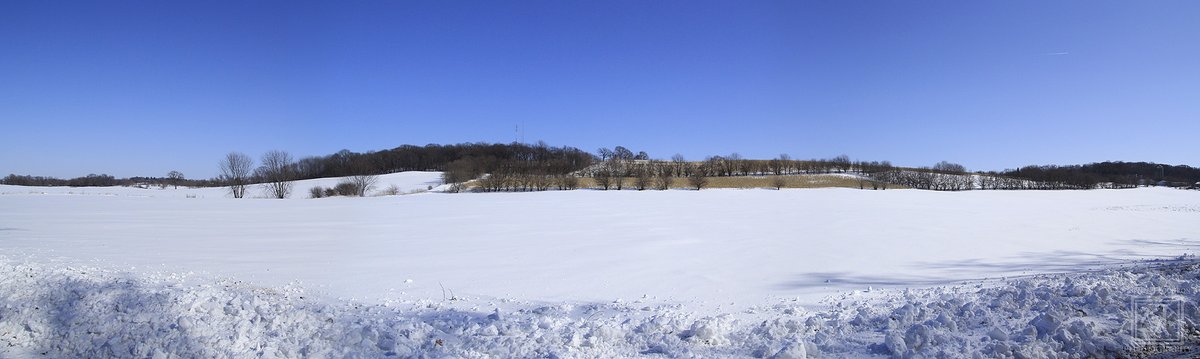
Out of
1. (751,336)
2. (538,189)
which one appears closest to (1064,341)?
(751,336)

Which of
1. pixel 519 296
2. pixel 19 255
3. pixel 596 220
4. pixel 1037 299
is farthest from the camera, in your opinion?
pixel 596 220

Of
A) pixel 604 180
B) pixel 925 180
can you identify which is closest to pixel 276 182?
pixel 604 180

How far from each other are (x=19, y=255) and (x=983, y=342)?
58.2 feet

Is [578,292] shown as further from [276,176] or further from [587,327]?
[276,176]

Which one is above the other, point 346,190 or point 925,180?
point 346,190

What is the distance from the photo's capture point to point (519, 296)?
29.5ft

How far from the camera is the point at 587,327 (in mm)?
6164

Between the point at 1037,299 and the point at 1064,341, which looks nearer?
the point at 1064,341

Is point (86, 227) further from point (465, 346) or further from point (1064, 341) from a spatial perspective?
point (1064, 341)

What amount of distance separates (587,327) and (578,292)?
10.8 ft

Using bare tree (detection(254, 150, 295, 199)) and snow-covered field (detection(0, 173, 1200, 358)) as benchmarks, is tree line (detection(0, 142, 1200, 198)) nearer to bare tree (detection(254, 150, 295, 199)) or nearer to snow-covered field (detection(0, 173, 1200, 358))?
bare tree (detection(254, 150, 295, 199))

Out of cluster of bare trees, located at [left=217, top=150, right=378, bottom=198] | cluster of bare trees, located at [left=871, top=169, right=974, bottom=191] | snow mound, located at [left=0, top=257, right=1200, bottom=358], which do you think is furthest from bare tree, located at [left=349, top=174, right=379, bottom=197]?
cluster of bare trees, located at [left=871, top=169, right=974, bottom=191]

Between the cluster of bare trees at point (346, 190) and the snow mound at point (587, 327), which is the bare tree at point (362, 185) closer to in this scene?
the cluster of bare trees at point (346, 190)

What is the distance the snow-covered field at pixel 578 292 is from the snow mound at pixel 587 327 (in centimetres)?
3
